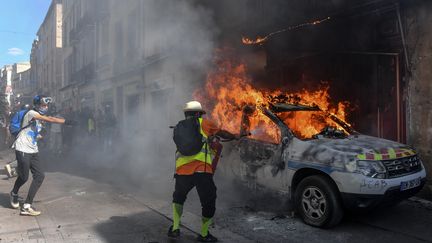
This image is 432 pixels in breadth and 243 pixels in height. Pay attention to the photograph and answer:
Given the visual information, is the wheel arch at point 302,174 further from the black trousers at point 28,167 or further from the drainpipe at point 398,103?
the black trousers at point 28,167

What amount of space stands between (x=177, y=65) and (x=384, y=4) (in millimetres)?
6910

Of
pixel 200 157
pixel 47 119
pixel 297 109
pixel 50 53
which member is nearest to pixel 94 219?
pixel 47 119

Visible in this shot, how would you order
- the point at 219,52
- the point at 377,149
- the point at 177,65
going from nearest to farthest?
the point at 377,149, the point at 219,52, the point at 177,65

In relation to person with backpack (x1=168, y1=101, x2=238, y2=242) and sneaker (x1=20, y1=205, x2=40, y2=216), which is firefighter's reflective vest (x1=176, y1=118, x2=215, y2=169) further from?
sneaker (x1=20, y1=205, x2=40, y2=216)

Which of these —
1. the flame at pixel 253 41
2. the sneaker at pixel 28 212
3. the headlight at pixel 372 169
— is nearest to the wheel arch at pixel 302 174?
the headlight at pixel 372 169

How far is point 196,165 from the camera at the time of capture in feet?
15.4

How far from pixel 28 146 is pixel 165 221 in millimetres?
2418

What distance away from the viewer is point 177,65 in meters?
12.6

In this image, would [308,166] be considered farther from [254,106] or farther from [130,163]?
[130,163]

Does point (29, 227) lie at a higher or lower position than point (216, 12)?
lower

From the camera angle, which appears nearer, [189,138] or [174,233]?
[189,138]

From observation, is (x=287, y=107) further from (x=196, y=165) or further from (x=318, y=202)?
(x=196, y=165)

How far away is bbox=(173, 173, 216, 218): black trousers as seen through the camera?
183 inches

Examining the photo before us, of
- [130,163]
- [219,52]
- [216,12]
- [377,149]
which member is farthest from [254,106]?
[130,163]
